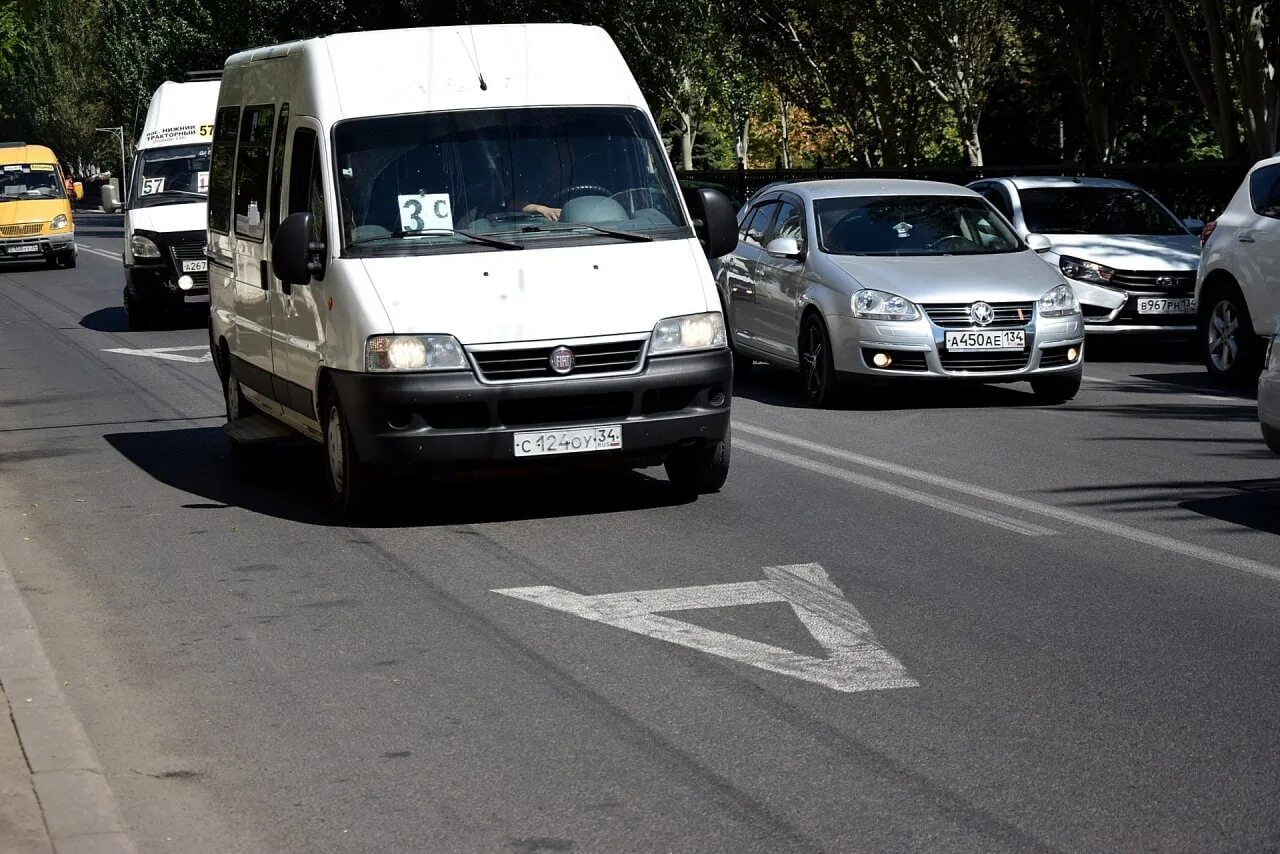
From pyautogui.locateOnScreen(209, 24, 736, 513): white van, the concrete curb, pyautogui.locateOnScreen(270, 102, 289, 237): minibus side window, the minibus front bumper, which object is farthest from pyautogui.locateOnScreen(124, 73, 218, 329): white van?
the concrete curb

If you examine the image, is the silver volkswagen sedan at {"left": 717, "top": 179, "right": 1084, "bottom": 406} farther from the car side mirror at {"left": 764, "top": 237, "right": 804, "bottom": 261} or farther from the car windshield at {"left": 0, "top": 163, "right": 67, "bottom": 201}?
the car windshield at {"left": 0, "top": 163, "right": 67, "bottom": 201}

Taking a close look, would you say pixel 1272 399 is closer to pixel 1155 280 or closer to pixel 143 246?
pixel 1155 280

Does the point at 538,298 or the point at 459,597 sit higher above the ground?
the point at 538,298

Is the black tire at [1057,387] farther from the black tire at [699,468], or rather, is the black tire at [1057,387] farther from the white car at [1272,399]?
the black tire at [699,468]

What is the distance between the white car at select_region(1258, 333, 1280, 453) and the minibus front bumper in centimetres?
262

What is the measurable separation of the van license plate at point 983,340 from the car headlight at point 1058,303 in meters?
0.33

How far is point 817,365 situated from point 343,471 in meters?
5.32

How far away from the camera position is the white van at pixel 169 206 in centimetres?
2223

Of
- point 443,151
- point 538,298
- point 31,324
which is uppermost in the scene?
point 443,151

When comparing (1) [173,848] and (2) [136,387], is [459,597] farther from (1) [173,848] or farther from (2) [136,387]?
(2) [136,387]

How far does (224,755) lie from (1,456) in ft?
24.2

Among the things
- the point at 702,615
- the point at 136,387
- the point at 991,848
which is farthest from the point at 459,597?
the point at 136,387

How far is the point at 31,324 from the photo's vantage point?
23859 mm

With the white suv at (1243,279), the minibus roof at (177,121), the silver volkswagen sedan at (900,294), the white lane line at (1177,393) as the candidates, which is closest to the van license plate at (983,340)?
the silver volkswagen sedan at (900,294)
